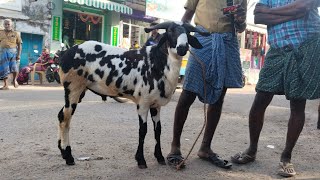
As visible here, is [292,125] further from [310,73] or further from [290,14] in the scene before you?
[290,14]

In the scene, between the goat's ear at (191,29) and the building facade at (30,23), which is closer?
the goat's ear at (191,29)

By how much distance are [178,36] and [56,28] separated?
44.6 ft

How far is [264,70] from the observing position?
3.66 metres

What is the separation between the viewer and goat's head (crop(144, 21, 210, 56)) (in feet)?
10.4

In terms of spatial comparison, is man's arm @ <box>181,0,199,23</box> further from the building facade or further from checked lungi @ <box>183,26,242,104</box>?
the building facade

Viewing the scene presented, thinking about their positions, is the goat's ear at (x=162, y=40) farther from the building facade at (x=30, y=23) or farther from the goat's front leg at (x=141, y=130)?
the building facade at (x=30, y=23)

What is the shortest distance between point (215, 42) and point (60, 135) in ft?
5.75

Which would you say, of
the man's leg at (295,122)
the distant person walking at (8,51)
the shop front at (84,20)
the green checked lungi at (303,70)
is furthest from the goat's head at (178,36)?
the shop front at (84,20)

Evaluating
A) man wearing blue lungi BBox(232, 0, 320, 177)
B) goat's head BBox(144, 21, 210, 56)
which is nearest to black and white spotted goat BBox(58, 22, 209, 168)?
goat's head BBox(144, 21, 210, 56)

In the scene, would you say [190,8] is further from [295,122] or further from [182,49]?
[295,122]

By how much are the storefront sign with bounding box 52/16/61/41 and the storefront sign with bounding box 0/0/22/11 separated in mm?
1584

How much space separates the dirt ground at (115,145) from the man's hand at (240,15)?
1467 mm

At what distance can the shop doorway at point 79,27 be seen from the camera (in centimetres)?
1670

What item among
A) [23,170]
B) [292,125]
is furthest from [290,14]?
[23,170]
